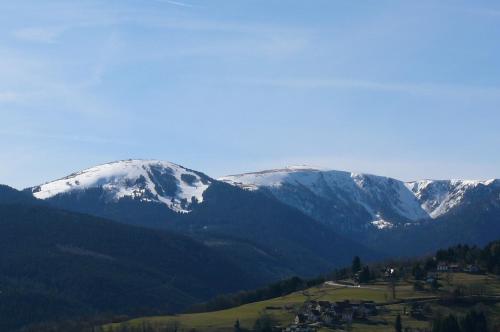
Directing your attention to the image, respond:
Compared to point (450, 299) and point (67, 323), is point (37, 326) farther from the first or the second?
point (450, 299)

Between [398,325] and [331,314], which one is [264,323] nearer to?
[331,314]

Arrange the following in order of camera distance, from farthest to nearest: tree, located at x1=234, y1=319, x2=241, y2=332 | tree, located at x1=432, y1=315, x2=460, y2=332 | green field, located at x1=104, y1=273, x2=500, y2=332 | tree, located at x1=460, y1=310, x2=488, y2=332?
green field, located at x1=104, y1=273, x2=500, y2=332 < tree, located at x1=234, y1=319, x2=241, y2=332 < tree, located at x1=460, y1=310, x2=488, y2=332 < tree, located at x1=432, y1=315, x2=460, y2=332

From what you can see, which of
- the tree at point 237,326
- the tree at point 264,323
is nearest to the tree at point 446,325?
the tree at point 264,323

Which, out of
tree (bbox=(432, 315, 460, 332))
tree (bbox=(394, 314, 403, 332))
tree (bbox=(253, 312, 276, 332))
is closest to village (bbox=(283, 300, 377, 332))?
tree (bbox=(253, 312, 276, 332))

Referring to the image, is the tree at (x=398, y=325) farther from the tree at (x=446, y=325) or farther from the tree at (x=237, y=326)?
the tree at (x=237, y=326)

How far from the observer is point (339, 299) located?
7096 inches

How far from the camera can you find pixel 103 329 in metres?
172

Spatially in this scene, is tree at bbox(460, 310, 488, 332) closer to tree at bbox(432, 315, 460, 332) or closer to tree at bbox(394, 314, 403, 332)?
tree at bbox(432, 315, 460, 332)

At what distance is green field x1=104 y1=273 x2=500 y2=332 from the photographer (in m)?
164

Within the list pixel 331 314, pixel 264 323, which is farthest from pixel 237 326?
pixel 331 314

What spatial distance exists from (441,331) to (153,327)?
142ft

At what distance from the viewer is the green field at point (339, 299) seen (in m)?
164

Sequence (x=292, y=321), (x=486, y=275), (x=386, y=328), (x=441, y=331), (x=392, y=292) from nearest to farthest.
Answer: (x=441, y=331) → (x=386, y=328) → (x=292, y=321) → (x=392, y=292) → (x=486, y=275)

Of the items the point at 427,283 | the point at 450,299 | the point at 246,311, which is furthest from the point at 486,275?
the point at 246,311
